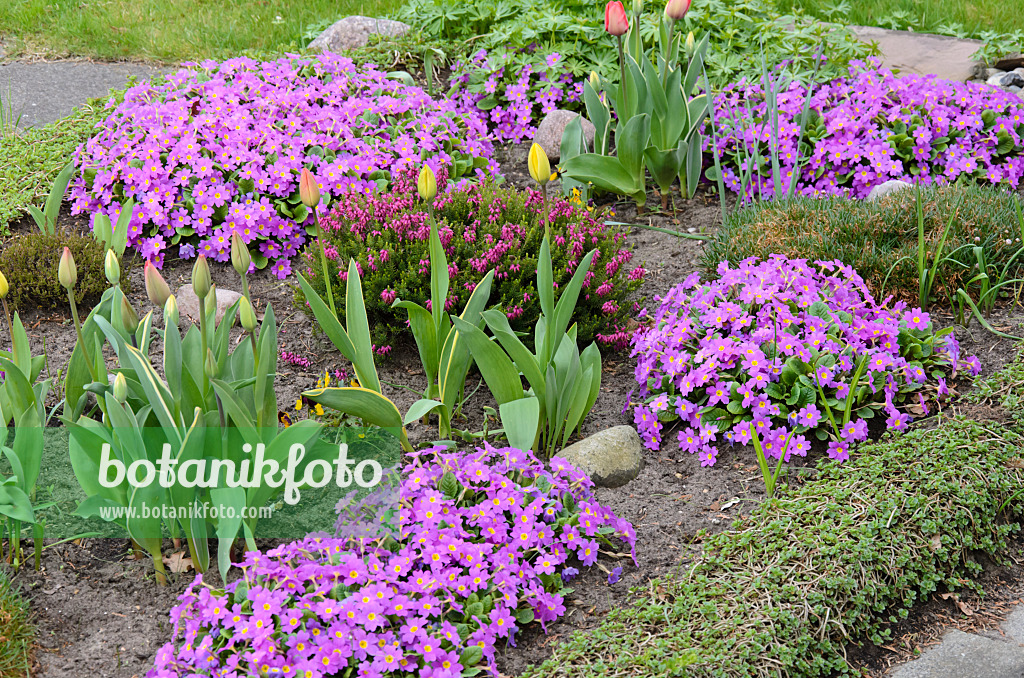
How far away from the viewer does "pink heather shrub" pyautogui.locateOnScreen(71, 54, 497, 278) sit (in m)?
4.21

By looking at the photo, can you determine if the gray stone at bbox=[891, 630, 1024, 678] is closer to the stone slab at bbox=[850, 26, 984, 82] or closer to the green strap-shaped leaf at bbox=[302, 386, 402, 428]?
the green strap-shaped leaf at bbox=[302, 386, 402, 428]

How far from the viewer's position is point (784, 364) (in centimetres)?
309

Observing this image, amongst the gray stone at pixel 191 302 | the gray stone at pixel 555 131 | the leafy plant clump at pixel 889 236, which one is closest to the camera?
the leafy plant clump at pixel 889 236

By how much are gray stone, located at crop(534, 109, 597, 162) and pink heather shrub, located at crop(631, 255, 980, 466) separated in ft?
6.83

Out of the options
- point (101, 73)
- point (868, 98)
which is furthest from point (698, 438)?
point (101, 73)

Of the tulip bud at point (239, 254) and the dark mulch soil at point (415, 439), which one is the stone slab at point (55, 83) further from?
the tulip bud at point (239, 254)

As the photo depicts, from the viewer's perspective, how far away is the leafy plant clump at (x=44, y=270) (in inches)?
153

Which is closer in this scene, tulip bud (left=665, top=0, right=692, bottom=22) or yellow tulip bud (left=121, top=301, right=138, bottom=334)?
yellow tulip bud (left=121, top=301, right=138, bottom=334)

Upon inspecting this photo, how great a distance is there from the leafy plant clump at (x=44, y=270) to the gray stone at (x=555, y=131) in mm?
2540

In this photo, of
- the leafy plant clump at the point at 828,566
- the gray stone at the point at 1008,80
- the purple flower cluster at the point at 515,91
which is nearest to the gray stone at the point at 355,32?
the purple flower cluster at the point at 515,91

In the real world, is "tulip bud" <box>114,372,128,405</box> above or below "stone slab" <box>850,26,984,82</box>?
below

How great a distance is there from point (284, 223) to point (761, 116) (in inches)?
99.3

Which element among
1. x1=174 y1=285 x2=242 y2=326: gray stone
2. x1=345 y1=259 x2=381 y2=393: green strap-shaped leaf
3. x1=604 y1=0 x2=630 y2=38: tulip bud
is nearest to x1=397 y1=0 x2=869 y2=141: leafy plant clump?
x1=604 y1=0 x2=630 y2=38: tulip bud

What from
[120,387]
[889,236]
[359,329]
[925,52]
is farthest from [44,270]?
[925,52]
